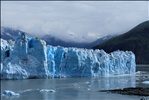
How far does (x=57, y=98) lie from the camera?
20812mm

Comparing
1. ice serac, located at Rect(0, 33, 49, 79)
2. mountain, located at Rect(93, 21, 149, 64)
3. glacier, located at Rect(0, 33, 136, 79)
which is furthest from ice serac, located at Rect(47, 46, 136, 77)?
mountain, located at Rect(93, 21, 149, 64)

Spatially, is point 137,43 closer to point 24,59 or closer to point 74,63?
point 74,63

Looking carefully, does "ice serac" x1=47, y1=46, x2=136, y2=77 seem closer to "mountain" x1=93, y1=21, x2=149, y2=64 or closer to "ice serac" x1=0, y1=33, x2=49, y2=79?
"ice serac" x1=0, y1=33, x2=49, y2=79

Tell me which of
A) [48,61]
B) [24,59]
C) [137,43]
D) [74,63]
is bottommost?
[74,63]

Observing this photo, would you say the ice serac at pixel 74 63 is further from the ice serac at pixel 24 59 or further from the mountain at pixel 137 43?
the mountain at pixel 137 43

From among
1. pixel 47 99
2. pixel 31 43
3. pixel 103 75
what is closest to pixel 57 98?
pixel 47 99

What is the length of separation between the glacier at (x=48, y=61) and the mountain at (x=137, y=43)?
51233 millimetres

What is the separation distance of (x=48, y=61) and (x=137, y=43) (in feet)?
213

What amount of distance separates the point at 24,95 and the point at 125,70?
25748 millimetres

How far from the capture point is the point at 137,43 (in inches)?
3787

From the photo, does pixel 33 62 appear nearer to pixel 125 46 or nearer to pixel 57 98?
pixel 57 98

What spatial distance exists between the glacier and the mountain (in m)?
51.2

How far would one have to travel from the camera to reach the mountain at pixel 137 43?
9431cm

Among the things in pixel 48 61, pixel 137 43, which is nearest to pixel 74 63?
pixel 48 61
